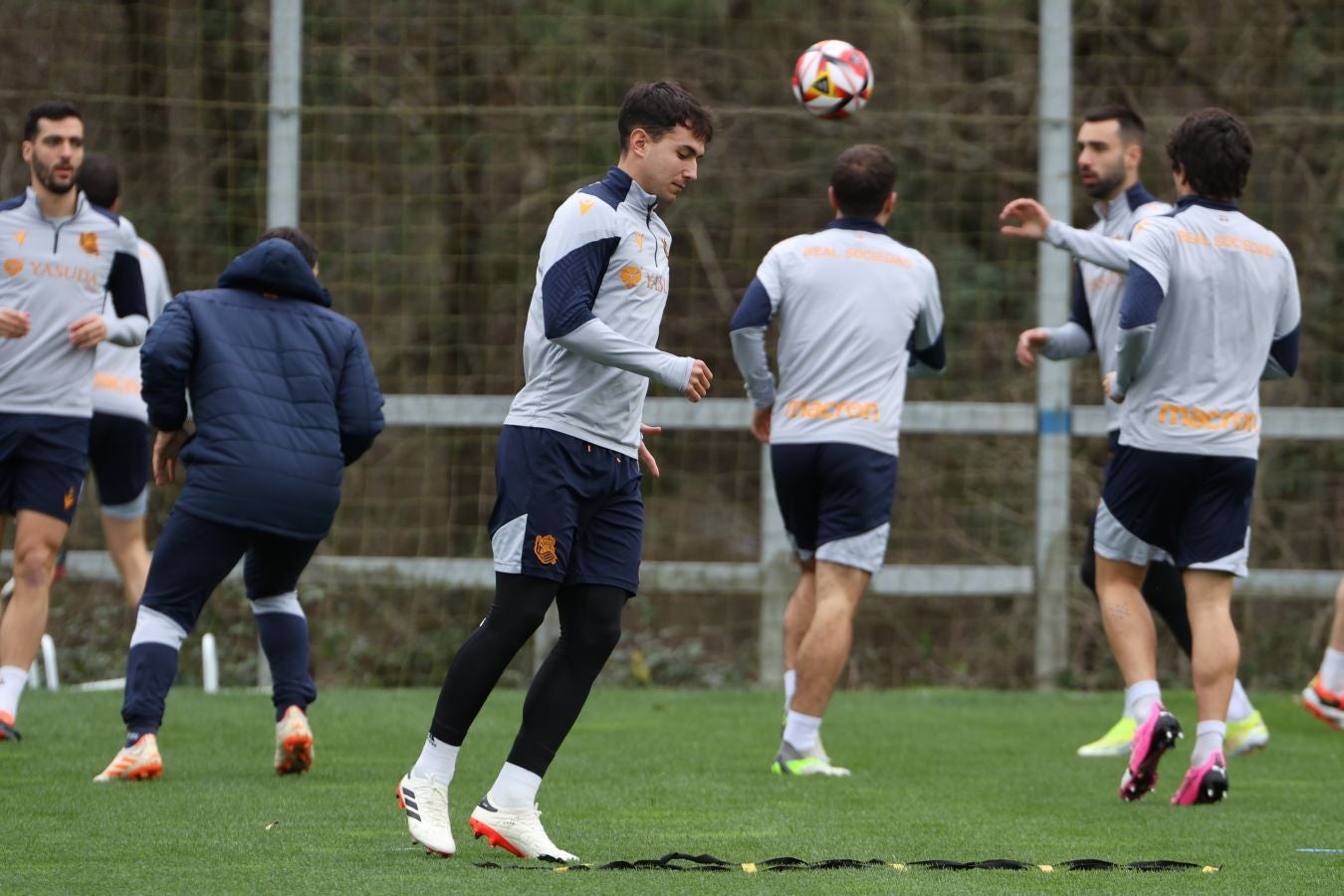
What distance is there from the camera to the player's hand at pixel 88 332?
274 inches

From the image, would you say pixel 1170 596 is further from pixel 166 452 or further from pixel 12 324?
pixel 12 324

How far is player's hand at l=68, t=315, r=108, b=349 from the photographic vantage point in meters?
6.95

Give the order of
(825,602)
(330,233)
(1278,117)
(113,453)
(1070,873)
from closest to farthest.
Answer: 1. (1070,873)
2. (825,602)
3. (113,453)
4. (1278,117)
5. (330,233)

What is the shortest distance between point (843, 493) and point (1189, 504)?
1.17 m

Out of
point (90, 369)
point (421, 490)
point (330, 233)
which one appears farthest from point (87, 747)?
point (330, 233)

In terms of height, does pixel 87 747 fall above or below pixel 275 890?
below

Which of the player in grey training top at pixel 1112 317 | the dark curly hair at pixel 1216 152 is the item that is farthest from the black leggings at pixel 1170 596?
the dark curly hair at pixel 1216 152

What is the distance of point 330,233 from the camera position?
484 inches

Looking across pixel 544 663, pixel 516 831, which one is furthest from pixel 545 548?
pixel 516 831

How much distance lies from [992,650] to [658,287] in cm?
716

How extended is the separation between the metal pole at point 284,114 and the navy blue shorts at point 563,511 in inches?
212

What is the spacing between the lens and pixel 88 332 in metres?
6.98

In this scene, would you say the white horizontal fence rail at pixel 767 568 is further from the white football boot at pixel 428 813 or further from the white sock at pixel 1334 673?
the white football boot at pixel 428 813

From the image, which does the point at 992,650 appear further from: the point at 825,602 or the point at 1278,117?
the point at 825,602
